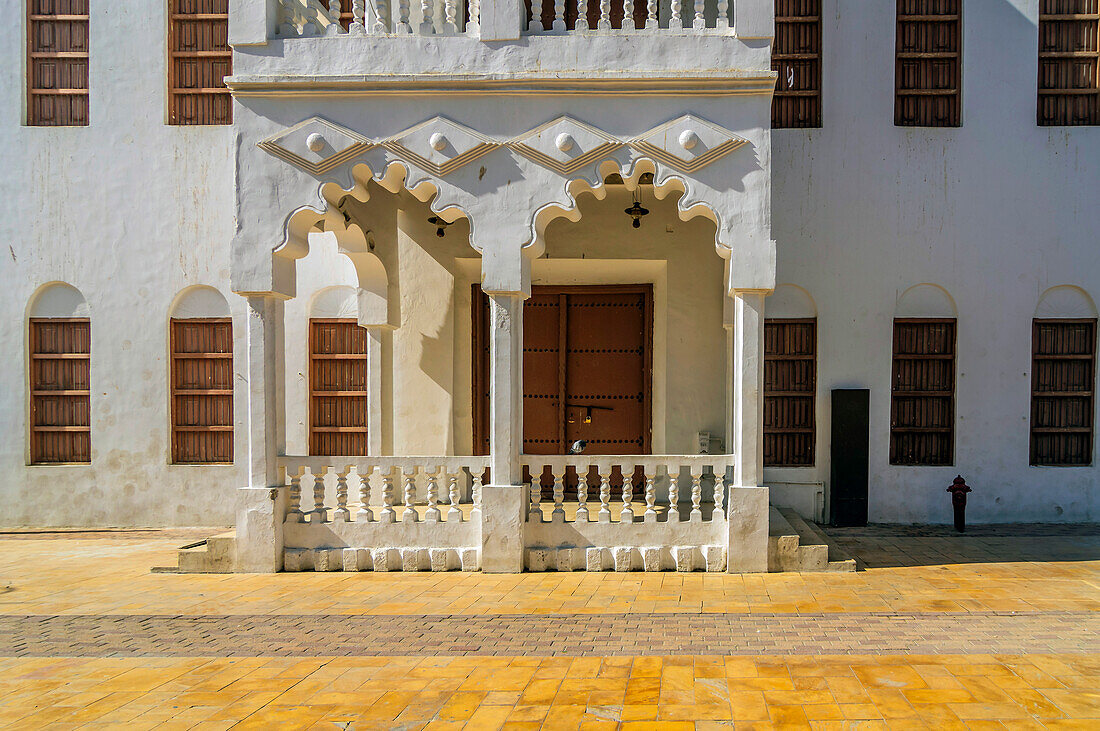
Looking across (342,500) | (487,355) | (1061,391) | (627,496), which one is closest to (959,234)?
(1061,391)

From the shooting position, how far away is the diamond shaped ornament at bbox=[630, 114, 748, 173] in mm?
7148

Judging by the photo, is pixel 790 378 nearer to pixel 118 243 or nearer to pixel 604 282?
pixel 604 282

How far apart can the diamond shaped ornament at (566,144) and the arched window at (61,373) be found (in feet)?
21.4

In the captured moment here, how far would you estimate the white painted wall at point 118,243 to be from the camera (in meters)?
10.1

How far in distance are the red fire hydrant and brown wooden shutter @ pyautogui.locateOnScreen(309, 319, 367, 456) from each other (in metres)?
7.11

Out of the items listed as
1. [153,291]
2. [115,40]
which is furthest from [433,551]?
[115,40]

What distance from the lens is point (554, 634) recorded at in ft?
18.3

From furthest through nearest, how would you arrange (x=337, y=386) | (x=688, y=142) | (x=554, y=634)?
(x=337, y=386) → (x=688, y=142) → (x=554, y=634)

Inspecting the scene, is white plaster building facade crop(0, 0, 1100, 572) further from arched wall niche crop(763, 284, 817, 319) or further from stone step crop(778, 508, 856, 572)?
stone step crop(778, 508, 856, 572)

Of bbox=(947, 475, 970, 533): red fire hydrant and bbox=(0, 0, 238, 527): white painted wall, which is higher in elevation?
bbox=(0, 0, 238, 527): white painted wall

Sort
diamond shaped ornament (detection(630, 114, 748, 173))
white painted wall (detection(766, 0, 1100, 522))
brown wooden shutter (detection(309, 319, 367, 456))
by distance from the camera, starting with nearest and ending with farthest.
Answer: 1. diamond shaped ornament (detection(630, 114, 748, 173))
2. white painted wall (detection(766, 0, 1100, 522))
3. brown wooden shutter (detection(309, 319, 367, 456))

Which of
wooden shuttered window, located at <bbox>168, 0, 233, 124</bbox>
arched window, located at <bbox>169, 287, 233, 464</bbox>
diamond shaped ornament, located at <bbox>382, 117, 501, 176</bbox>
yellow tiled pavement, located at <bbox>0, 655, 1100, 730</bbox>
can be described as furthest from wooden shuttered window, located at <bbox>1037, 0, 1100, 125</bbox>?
arched window, located at <bbox>169, 287, 233, 464</bbox>

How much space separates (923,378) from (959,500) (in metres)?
1.53

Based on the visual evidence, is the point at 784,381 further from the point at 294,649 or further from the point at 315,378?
the point at 294,649
